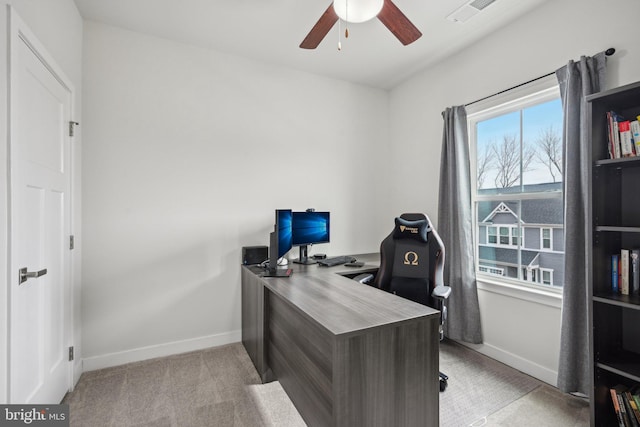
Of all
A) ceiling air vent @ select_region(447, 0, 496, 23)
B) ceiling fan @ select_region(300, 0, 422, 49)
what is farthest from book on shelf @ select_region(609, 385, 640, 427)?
ceiling air vent @ select_region(447, 0, 496, 23)

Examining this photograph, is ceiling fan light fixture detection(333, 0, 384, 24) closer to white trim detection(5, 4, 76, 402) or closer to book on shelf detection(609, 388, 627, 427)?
white trim detection(5, 4, 76, 402)

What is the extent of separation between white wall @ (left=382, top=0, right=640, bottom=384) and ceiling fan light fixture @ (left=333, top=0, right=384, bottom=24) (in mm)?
1452

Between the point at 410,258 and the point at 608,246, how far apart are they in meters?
1.19

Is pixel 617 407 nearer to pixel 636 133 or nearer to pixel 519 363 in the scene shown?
pixel 519 363

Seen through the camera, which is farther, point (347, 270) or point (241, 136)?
point (241, 136)

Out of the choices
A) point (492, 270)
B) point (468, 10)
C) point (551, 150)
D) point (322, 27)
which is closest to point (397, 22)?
point (322, 27)

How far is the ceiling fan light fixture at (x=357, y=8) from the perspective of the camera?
5.32 feet

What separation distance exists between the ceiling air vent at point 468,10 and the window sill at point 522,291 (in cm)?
221

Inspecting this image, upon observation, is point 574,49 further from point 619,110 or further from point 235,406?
point 235,406

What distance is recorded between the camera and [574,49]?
6.68 ft

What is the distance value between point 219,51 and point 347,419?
3165mm

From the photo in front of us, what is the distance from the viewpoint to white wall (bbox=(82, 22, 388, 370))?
2.43m

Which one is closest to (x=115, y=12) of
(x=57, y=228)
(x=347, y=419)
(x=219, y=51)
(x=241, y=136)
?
(x=219, y=51)

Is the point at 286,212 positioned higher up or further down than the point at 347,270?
higher up
